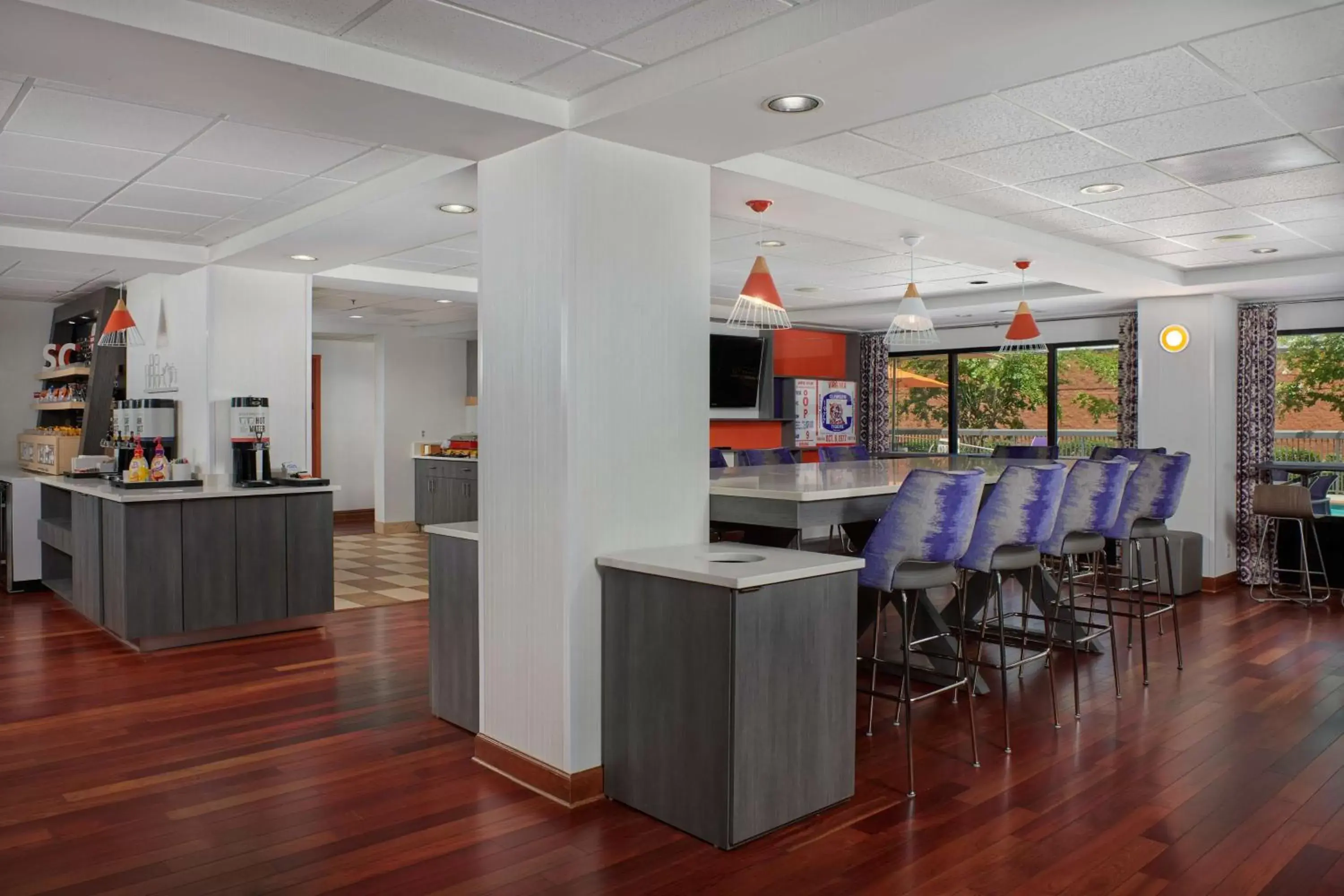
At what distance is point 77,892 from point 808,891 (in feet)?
6.73

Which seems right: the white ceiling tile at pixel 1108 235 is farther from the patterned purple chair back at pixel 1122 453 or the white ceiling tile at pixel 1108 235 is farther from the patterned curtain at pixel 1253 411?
the patterned curtain at pixel 1253 411

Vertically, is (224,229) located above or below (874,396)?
above

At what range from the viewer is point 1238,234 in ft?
20.5

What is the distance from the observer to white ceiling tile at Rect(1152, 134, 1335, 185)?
432 centimetres

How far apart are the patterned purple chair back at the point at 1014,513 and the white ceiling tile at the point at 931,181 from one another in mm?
1537

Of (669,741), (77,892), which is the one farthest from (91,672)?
(669,741)

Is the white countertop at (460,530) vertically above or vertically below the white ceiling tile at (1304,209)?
below

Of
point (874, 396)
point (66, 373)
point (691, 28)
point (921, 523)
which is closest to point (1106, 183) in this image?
point (921, 523)

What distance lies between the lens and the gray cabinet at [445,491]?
10.1 metres

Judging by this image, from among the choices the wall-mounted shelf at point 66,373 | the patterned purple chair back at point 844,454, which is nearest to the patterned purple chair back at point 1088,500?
the patterned purple chair back at point 844,454

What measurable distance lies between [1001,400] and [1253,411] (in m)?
2.90

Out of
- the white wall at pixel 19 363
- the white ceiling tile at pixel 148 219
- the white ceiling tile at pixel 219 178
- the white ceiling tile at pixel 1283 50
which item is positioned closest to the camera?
the white ceiling tile at pixel 1283 50

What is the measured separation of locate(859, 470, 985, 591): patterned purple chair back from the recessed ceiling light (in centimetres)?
139

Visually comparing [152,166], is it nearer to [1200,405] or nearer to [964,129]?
[964,129]
